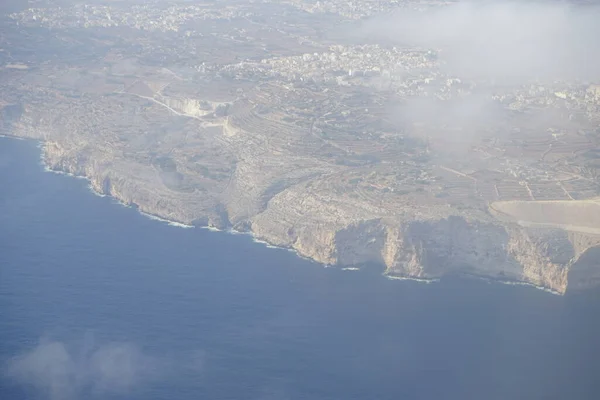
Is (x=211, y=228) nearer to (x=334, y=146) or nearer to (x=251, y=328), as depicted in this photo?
(x=334, y=146)

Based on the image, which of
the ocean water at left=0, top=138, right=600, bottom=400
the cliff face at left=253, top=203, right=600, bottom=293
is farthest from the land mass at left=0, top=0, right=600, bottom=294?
the ocean water at left=0, top=138, right=600, bottom=400

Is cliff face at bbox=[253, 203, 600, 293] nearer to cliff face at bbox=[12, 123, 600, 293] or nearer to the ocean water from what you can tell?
cliff face at bbox=[12, 123, 600, 293]

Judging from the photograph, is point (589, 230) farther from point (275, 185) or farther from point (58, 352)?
point (58, 352)

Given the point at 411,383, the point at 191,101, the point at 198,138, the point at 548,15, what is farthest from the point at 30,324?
the point at 548,15

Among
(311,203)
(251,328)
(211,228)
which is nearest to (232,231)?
(211,228)

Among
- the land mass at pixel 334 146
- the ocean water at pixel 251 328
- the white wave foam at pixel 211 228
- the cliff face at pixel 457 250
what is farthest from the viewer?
the white wave foam at pixel 211 228

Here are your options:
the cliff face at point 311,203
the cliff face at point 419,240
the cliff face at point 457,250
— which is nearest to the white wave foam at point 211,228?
the cliff face at point 419,240

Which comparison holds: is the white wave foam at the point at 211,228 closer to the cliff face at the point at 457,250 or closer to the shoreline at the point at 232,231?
the shoreline at the point at 232,231
